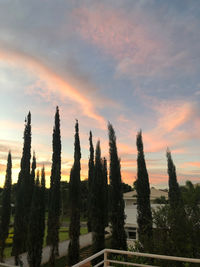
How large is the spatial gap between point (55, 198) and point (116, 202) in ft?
22.5

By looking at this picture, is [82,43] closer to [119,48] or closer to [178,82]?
[119,48]

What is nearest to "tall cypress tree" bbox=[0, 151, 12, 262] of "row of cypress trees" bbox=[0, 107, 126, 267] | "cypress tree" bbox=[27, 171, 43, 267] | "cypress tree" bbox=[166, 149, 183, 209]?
"row of cypress trees" bbox=[0, 107, 126, 267]

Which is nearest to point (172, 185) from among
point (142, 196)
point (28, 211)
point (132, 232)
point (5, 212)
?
point (142, 196)

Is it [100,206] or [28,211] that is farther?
Answer: [28,211]

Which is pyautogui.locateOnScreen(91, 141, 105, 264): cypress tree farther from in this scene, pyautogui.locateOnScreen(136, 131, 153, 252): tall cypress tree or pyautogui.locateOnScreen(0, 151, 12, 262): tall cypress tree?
pyautogui.locateOnScreen(0, 151, 12, 262): tall cypress tree

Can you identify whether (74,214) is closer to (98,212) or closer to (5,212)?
(98,212)

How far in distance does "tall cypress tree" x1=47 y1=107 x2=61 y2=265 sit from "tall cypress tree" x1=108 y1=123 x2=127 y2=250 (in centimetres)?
620

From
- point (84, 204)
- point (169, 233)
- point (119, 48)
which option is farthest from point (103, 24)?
point (84, 204)

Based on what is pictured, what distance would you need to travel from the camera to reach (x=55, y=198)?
2111cm

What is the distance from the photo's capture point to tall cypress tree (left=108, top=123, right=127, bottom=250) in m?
16.9

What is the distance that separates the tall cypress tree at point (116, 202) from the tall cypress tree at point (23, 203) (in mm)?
9565

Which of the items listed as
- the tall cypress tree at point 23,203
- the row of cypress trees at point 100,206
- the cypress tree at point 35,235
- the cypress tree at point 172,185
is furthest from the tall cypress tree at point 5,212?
the cypress tree at point 172,185

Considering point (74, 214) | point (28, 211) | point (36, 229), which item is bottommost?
point (36, 229)

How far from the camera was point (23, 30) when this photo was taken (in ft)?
44.3
